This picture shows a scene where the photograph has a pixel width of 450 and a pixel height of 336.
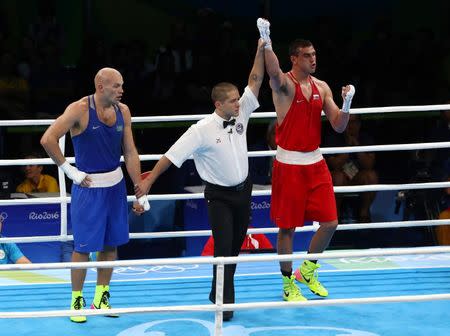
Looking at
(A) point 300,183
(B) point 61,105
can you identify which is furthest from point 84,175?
(B) point 61,105

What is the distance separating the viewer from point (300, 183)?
631 cm

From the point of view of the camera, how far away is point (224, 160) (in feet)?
19.6

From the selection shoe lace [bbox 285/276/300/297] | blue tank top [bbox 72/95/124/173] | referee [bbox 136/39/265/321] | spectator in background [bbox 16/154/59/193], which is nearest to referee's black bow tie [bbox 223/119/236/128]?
referee [bbox 136/39/265/321]

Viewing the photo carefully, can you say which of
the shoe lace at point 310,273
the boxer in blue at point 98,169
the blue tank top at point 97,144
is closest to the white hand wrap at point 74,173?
the boxer in blue at point 98,169

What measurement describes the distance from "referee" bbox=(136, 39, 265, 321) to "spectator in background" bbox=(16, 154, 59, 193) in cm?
284

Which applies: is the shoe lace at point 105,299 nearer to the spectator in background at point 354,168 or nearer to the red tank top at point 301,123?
the red tank top at point 301,123

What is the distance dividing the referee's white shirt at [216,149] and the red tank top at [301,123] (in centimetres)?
31

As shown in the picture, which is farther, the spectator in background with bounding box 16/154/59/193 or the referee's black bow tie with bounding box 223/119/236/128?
the spectator in background with bounding box 16/154/59/193

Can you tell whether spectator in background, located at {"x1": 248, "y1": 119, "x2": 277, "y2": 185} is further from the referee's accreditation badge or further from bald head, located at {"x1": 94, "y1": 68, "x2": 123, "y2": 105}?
bald head, located at {"x1": 94, "y1": 68, "x2": 123, "y2": 105}

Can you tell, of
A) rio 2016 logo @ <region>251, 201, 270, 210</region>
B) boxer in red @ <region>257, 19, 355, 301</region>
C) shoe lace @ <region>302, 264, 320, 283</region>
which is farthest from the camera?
rio 2016 logo @ <region>251, 201, 270, 210</region>

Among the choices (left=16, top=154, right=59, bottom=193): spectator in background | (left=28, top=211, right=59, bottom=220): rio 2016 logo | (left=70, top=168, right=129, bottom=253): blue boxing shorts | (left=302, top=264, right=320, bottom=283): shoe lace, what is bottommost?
(left=302, top=264, right=320, bottom=283): shoe lace

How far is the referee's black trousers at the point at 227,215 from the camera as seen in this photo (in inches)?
235

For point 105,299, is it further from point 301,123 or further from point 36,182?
point 36,182

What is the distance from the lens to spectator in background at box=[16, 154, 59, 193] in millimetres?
8584
